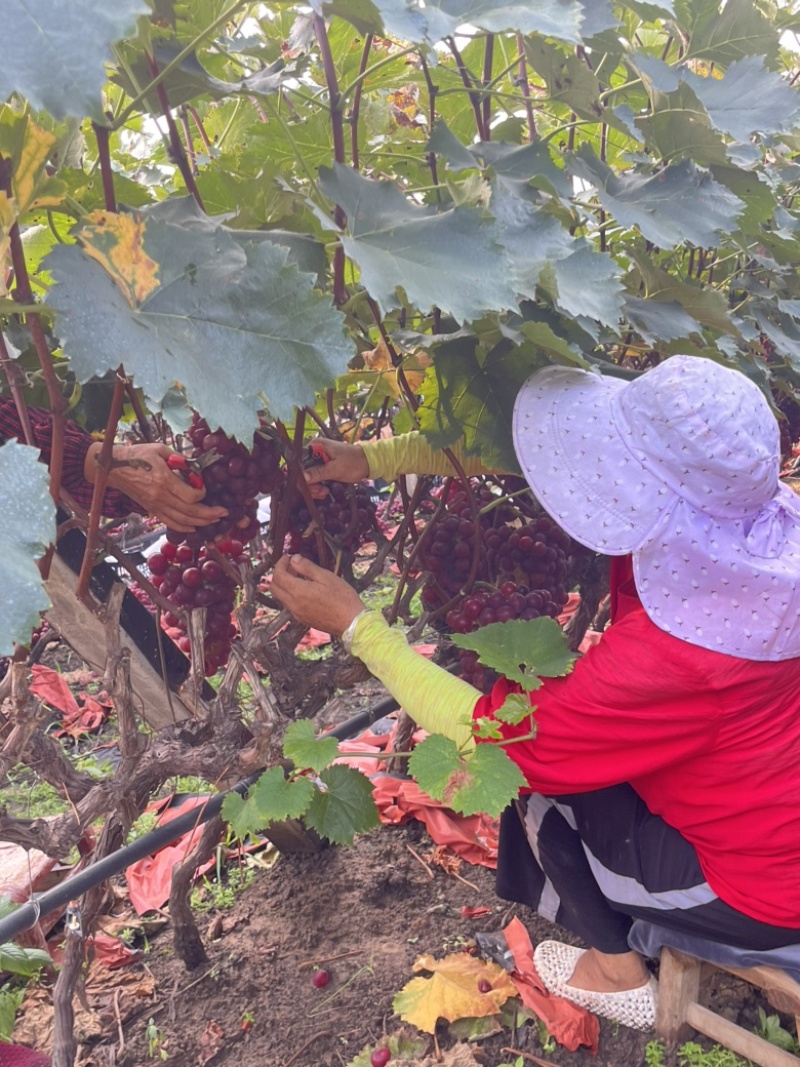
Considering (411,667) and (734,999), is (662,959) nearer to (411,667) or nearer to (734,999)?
(734,999)

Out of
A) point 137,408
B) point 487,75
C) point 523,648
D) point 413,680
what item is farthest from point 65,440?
point 487,75

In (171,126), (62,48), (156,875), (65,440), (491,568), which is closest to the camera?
(62,48)

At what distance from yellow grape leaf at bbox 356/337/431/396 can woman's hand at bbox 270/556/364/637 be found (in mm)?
393

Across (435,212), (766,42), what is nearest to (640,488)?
(435,212)

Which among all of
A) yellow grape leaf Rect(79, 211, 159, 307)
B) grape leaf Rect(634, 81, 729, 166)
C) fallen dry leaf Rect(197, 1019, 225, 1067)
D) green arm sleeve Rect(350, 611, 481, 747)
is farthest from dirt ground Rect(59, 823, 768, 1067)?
grape leaf Rect(634, 81, 729, 166)

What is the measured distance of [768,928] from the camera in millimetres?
1514

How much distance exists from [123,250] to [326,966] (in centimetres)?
165

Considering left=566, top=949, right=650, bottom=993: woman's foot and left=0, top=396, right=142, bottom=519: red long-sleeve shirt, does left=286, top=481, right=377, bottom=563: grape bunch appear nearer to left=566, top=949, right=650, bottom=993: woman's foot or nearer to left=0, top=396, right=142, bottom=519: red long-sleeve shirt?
left=0, top=396, right=142, bottom=519: red long-sleeve shirt

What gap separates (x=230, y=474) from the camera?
133cm

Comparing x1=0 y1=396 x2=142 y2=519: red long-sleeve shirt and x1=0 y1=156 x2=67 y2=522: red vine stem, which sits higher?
x1=0 y1=156 x2=67 y2=522: red vine stem

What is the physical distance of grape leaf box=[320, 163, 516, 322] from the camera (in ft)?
3.11

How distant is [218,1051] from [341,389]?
54.5 inches

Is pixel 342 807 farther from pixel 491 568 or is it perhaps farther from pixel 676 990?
pixel 676 990

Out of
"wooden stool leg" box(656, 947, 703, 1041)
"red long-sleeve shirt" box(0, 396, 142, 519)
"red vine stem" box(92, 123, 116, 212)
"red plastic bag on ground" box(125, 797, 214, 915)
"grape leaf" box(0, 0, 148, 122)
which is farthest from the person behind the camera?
"red plastic bag on ground" box(125, 797, 214, 915)
